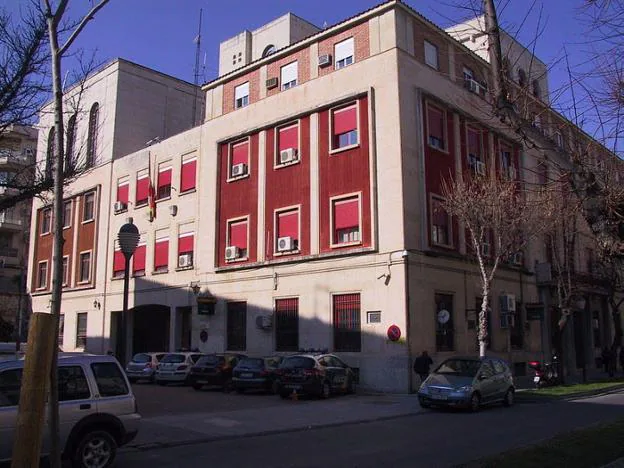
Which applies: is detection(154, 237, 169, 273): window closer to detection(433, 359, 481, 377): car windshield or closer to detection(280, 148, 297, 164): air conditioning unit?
detection(280, 148, 297, 164): air conditioning unit

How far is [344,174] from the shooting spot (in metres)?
25.5

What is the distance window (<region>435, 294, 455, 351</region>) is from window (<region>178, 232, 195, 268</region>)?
13564mm

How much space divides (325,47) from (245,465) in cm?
2165

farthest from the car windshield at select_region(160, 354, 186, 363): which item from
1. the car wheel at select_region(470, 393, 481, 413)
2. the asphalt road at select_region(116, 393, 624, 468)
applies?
the car wheel at select_region(470, 393, 481, 413)

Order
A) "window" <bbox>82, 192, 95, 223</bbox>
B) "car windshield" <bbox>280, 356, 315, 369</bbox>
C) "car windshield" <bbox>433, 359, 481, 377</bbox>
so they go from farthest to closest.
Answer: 1. "window" <bbox>82, 192, 95, 223</bbox>
2. "car windshield" <bbox>280, 356, 315, 369</bbox>
3. "car windshield" <bbox>433, 359, 481, 377</bbox>

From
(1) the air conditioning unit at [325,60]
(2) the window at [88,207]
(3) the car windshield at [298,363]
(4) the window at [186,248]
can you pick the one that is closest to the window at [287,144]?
(1) the air conditioning unit at [325,60]

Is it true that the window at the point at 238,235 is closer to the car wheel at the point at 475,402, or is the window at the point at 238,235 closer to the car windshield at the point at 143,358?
the car windshield at the point at 143,358

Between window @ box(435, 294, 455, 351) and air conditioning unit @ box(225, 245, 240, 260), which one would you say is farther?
air conditioning unit @ box(225, 245, 240, 260)

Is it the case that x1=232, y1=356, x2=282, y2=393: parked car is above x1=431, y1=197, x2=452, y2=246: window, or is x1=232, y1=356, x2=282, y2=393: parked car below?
below

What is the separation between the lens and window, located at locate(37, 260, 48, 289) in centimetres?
4334

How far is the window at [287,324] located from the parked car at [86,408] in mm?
17024

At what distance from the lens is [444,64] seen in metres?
27.7

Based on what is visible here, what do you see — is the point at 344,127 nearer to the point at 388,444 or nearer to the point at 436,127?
the point at 436,127

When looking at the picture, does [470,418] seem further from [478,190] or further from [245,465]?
[478,190]
